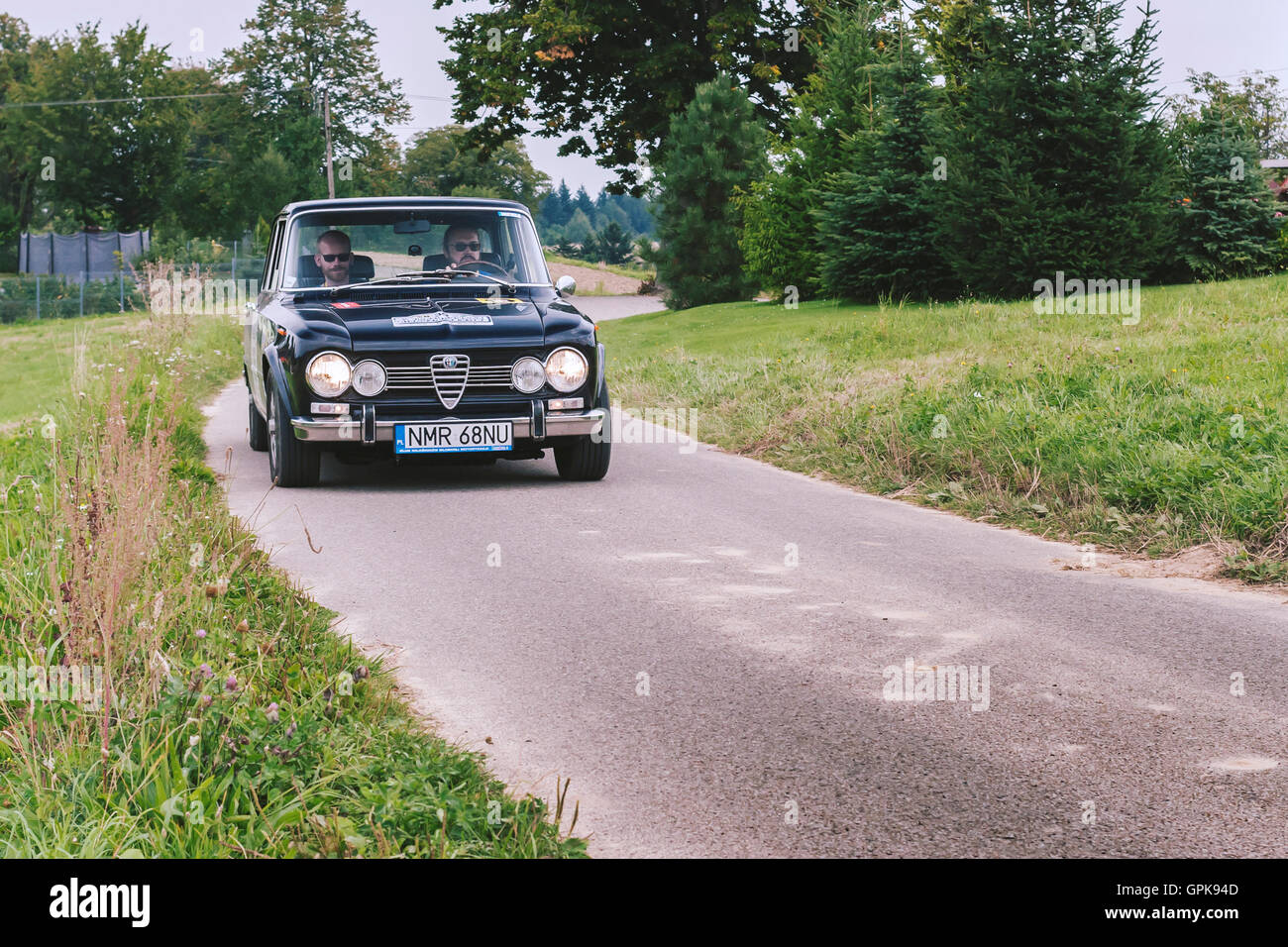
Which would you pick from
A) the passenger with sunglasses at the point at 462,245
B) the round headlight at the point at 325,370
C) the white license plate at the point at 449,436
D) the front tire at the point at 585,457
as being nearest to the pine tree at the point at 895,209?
the passenger with sunglasses at the point at 462,245

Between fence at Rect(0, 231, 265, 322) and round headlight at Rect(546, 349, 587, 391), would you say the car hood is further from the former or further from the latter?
fence at Rect(0, 231, 265, 322)

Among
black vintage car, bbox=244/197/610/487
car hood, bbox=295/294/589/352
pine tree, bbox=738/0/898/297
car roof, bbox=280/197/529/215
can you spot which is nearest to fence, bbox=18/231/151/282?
pine tree, bbox=738/0/898/297

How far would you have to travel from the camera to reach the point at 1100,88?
21.1 m

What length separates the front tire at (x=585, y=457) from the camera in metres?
9.73

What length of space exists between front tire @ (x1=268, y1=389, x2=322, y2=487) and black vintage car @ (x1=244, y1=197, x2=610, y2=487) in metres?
0.01

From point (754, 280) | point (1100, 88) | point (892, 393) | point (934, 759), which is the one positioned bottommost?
point (934, 759)

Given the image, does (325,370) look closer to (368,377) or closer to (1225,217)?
(368,377)

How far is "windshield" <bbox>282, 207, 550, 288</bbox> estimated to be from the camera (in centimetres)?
1045
